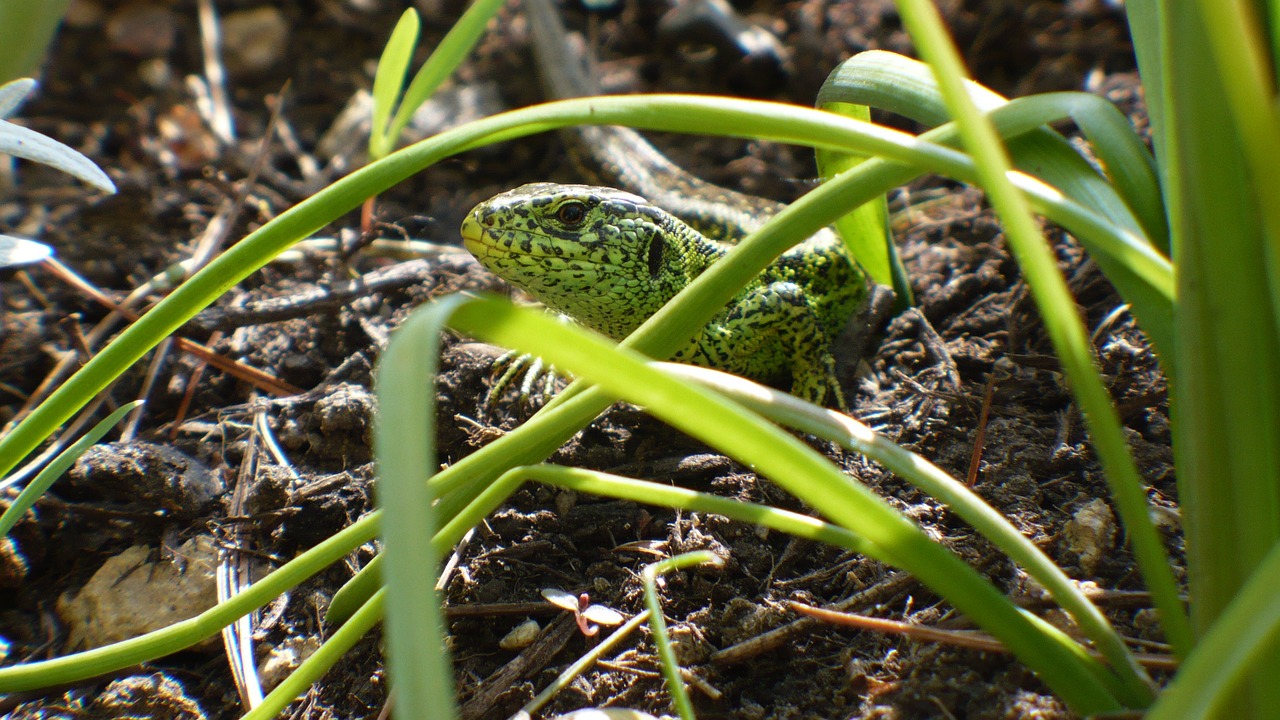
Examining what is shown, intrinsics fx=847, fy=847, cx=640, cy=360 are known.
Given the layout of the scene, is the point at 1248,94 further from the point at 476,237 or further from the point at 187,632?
the point at 476,237

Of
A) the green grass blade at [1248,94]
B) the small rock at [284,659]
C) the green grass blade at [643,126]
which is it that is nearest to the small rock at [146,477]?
the small rock at [284,659]

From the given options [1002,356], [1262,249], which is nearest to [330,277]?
[1002,356]

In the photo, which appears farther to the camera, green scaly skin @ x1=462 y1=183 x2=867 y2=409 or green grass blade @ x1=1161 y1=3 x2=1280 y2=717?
green scaly skin @ x1=462 y1=183 x2=867 y2=409

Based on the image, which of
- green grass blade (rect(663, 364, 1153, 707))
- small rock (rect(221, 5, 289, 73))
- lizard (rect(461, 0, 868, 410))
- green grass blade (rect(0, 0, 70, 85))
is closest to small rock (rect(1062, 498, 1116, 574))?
green grass blade (rect(663, 364, 1153, 707))

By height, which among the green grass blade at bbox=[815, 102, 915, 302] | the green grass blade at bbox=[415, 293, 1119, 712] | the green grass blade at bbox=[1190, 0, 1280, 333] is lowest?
the green grass blade at bbox=[415, 293, 1119, 712]

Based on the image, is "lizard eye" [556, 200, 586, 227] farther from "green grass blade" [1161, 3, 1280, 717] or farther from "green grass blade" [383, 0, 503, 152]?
"green grass blade" [1161, 3, 1280, 717]

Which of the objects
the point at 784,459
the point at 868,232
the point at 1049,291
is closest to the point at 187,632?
the point at 784,459

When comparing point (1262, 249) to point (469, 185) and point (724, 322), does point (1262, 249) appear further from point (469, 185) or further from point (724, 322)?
point (469, 185)

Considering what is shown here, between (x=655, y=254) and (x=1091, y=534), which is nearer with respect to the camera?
(x=1091, y=534)
